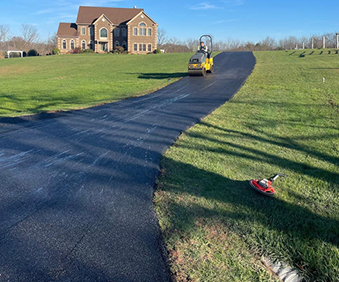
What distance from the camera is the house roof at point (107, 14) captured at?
63.9 meters

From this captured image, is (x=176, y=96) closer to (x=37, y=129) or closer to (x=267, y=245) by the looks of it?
(x=37, y=129)

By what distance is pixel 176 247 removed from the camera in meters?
3.41

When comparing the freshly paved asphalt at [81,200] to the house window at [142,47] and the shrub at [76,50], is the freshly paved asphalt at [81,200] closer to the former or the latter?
the house window at [142,47]

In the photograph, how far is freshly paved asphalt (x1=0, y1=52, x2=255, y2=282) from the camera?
309cm

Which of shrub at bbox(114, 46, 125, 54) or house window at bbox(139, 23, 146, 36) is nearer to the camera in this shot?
shrub at bbox(114, 46, 125, 54)

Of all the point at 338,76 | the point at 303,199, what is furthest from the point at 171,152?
the point at 338,76

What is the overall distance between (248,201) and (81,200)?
7.81ft

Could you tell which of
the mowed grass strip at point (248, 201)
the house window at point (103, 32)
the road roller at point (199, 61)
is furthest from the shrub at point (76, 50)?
the mowed grass strip at point (248, 201)

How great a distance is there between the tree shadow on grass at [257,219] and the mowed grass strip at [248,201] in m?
0.01

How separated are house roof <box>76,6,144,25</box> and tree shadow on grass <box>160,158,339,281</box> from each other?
6440 centimetres

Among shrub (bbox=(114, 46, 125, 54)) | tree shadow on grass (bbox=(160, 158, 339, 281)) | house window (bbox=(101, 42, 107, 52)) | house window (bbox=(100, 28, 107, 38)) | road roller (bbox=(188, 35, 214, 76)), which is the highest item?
house window (bbox=(100, 28, 107, 38))

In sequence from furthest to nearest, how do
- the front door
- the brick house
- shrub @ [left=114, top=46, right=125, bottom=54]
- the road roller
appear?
the front door → the brick house → shrub @ [left=114, top=46, right=125, bottom=54] → the road roller

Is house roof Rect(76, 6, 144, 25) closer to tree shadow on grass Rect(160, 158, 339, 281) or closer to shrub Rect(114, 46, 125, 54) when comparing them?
shrub Rect(114, 46, 125, 54)

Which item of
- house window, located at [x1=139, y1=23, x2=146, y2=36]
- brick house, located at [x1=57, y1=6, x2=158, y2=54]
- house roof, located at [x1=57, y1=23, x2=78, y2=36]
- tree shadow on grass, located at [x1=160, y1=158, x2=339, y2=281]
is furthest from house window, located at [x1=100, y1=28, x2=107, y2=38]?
tree shadow on grass, located at [x1=160, y1=158, x2=339, y2=281]
